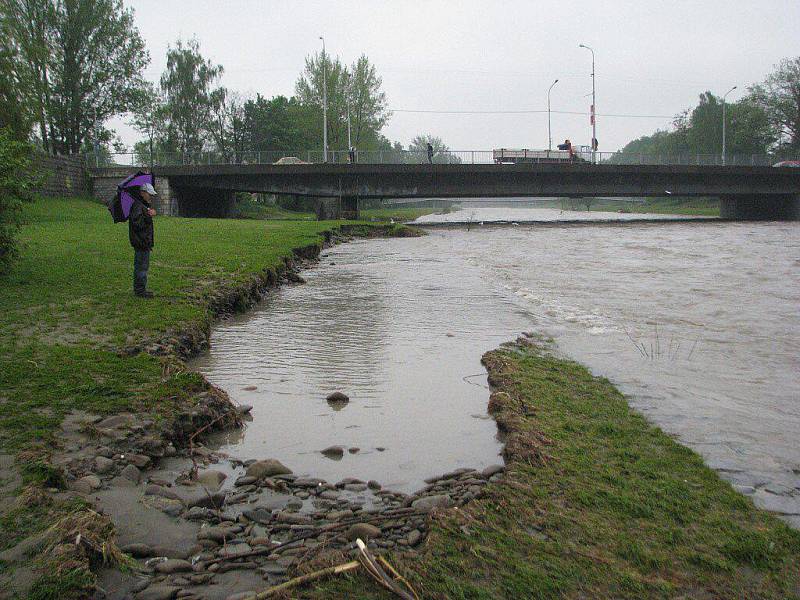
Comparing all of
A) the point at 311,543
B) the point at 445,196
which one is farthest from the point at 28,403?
the point at 445,196

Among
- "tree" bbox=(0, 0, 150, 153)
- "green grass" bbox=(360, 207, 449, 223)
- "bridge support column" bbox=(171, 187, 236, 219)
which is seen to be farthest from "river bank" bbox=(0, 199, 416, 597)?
"green grass" bbox=(360, 207, 449, 223)

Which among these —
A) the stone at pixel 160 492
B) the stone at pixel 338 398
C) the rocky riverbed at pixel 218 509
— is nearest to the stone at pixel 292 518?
the rocky riverbed at pixel 218 509

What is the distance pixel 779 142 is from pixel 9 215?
10561cm

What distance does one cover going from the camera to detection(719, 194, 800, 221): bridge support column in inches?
2509

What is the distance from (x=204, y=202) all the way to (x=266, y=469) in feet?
192

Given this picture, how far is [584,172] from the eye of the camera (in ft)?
190

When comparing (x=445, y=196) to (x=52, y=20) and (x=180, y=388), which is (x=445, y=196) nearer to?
(x=52, y=20)

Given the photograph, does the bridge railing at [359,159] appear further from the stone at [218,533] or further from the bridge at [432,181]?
the stone at [218,533]

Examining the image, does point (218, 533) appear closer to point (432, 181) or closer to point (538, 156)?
point (432, 181)

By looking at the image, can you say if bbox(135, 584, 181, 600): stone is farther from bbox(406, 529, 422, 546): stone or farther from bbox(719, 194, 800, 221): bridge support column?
bbox(719, 194, 800, 221): bridge support column

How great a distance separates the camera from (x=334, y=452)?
6.02 m

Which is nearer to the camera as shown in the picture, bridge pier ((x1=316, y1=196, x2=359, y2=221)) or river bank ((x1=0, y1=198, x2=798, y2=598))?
river bank ((x1=0, y1=198, x2=798, y2=598))

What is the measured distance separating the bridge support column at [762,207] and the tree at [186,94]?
54657 millimetres

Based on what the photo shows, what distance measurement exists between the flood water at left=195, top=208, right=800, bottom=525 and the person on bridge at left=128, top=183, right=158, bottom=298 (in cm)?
147
